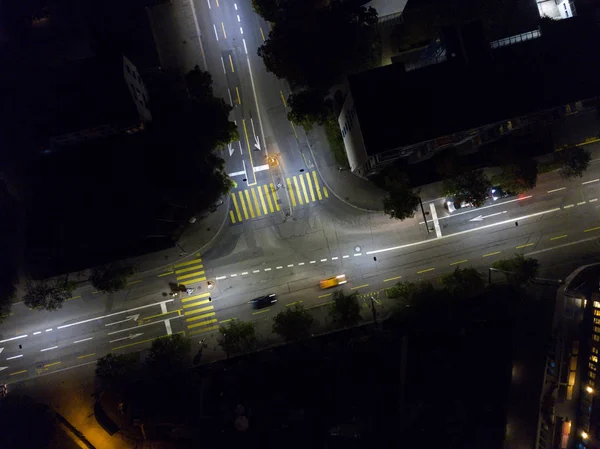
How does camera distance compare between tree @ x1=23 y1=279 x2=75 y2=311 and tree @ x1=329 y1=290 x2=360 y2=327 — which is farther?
tree @ x1=23 y1=279 x2=75 y2=311

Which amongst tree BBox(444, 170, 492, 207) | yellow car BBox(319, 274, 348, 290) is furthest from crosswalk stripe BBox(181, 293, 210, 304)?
tree BBox(444, 170, 492, 207)

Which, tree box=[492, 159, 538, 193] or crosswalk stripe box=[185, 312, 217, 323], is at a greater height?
Answer: tree box=[492, 159, 538, 193]

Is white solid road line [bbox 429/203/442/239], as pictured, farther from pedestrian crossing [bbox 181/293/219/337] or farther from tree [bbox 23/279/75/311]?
tree [bbox 23/279/75/311]

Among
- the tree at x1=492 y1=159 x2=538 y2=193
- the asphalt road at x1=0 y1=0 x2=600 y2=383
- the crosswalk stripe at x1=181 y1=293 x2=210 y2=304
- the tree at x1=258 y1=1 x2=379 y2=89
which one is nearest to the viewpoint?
the tree at x1=258 y1=1 x2=379 y2=89

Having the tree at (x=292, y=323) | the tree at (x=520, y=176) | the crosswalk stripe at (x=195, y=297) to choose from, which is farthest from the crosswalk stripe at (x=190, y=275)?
the tree at (x=520, y=176)

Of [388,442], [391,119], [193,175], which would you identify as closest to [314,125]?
[391,119]

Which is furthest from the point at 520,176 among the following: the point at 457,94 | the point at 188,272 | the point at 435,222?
the point at 188,272
